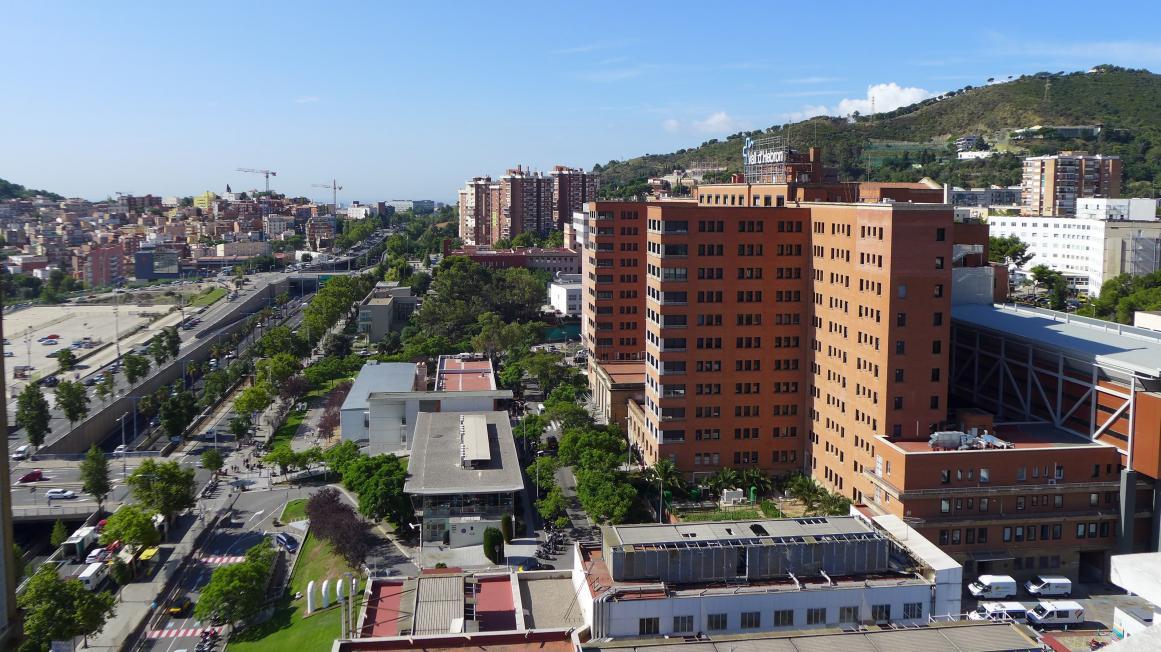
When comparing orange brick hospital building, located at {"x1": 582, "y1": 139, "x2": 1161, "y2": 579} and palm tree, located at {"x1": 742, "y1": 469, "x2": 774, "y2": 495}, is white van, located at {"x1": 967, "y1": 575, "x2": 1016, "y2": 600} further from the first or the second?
palm tree, located at {"x1": 742, "y1": 469, "x2": 774, "y2": 495}

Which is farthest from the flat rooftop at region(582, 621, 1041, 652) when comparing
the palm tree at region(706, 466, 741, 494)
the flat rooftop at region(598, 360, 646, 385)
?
the flat rooftop at region(598, 360, 646, 385)

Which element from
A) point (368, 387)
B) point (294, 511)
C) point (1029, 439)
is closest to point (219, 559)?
point (294, 511)

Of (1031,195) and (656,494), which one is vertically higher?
(1031,195)

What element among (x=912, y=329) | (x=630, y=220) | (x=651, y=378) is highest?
(x=630, y=220)

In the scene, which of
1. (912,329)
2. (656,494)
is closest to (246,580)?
(656,494)

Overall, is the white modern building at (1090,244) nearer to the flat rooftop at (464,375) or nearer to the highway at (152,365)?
the flat rooftop at (464,375)

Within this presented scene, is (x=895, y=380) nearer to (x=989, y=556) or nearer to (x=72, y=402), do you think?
(x=989, y=556)

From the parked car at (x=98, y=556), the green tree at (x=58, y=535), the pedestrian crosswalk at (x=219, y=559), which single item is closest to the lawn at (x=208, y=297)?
the green tree at (x=58, y=535)

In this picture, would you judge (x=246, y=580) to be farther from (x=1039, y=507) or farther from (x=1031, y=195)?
(x=1031, y=195)
